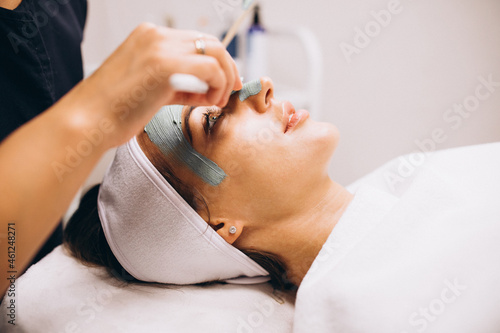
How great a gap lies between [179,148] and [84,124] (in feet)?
1.02

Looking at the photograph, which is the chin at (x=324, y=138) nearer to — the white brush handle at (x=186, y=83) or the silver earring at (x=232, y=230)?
the silver earring at (x=232, y=230)

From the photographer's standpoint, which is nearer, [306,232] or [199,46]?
[199,46]

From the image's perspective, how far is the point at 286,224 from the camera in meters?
0.87

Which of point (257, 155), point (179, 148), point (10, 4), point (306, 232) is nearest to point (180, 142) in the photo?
point (179, 148)

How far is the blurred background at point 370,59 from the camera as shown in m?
1.38

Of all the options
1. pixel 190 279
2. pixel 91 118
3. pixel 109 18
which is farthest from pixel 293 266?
pixel 109 18

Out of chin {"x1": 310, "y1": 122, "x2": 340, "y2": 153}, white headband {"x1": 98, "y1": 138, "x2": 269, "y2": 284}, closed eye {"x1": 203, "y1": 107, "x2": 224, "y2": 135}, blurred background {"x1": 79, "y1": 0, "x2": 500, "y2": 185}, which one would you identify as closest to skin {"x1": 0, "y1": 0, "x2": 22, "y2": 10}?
white headband {"x1": 98, "y1": 138, "x2": 269, "y2": 284}

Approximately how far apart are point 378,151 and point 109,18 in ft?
5.47

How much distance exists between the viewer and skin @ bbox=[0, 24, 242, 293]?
479 millimetres

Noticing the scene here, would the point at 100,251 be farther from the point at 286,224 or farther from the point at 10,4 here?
the point at 10,4

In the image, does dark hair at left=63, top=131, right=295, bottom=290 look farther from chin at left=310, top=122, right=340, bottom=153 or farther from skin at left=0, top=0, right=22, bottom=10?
skin at left=0, top=0, right=22, bottom=10

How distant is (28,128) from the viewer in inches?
20.0

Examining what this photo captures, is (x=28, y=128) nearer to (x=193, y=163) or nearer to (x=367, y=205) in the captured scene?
(x=193, y=163)

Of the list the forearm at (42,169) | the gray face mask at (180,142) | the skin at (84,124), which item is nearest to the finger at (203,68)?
the skin at (84,124)
